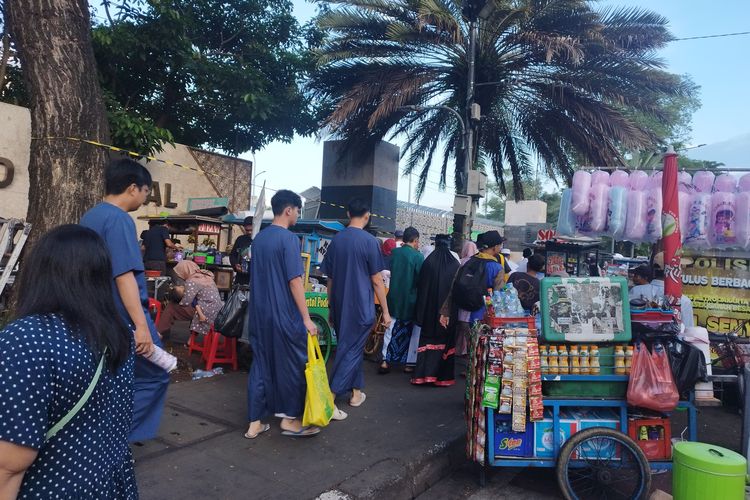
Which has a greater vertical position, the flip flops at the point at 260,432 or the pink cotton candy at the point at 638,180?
the pink cotton candy at the point at 638,180

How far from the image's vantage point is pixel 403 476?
136 inches

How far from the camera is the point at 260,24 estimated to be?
14.1m

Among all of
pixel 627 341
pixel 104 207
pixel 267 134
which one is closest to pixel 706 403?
pixel 627 341

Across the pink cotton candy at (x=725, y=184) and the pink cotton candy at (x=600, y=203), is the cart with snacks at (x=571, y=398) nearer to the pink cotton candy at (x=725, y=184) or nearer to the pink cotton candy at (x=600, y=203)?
the pink cotton candy at (x=600, y=203)

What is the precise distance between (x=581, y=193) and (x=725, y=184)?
1.25 metres

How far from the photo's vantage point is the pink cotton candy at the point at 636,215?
5.01 meters

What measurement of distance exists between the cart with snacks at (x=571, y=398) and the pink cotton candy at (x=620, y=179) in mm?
2047

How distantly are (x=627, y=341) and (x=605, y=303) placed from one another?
286 millimetres

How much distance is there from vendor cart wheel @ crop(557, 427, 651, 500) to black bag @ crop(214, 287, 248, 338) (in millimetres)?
3060

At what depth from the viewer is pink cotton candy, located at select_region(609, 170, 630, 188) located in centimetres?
517

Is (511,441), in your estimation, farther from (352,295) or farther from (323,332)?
(323,332)

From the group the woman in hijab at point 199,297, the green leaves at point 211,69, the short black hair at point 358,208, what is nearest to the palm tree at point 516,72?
the green leaves at point 211,69

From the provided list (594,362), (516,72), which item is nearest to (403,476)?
(594,362)

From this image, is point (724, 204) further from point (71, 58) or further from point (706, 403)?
point (71, 58)
